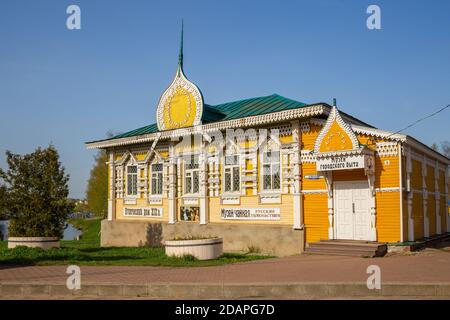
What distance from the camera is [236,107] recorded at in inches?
878

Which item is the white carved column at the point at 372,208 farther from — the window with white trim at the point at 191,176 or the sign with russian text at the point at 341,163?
the window with white trim at the point at 191,176

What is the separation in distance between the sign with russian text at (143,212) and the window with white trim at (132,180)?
90 centimetres

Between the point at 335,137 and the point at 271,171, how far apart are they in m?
3.40

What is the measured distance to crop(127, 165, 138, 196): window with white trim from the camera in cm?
2445

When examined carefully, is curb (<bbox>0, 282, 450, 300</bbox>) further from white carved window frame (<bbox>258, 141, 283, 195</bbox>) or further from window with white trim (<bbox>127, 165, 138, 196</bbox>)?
window with white trim (<bbox>127, 165, 138, 196</bbox>)

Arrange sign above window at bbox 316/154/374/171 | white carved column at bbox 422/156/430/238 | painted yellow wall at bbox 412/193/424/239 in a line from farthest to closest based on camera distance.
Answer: white carved column at bbox 422/156/430/238 < painted yellow wall at bbox 412/193/424/239 < sign above window at bbox 316/154/374/171

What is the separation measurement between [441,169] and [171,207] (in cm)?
1309

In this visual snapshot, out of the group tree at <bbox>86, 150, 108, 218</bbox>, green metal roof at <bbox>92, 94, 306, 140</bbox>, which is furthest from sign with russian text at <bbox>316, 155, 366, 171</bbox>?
tree at <bbox>86, 150, 108, 218</bbox>

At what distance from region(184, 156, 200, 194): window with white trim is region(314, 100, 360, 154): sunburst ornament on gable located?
6.69 m

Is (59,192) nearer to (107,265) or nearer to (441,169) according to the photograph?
(107,265)

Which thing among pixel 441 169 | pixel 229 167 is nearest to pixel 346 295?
pixel 229 167

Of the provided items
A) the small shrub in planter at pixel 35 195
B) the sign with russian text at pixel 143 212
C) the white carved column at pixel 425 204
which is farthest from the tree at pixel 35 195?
the white carved column at pixel 425 204

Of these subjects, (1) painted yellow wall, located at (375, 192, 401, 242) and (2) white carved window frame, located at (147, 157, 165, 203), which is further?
(2) white carved window frame, located at (147, 157, 165, 203)

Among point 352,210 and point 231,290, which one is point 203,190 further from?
Answer: point 231,290
